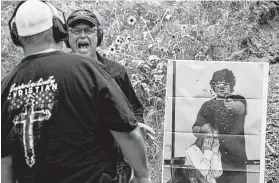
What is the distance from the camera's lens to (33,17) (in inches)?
72.2

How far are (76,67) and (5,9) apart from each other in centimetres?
217

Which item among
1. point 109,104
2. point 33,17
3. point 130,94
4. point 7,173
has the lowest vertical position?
point 7,173

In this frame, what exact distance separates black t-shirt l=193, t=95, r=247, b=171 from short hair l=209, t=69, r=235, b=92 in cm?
9

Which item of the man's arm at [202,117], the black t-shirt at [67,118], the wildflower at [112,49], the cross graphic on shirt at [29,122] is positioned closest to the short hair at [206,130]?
the man's arm at [202,117]

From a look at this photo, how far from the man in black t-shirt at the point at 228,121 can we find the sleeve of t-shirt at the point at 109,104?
1634 mm

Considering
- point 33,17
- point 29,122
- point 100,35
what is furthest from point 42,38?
point 100,35

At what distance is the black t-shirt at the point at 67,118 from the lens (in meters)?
1.72

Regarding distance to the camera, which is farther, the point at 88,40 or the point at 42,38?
the point at 88,40

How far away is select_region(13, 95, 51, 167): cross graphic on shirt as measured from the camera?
1.75 metres

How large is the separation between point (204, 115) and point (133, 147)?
5.23 feet

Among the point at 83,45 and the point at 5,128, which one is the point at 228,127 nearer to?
the point at 83,45

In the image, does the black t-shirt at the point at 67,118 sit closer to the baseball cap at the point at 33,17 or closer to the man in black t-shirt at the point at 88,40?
the baseball cap at the point at 33,17

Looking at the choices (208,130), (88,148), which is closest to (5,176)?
(88,148)

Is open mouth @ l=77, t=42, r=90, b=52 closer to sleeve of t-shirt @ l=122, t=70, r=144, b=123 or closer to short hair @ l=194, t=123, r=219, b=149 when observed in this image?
sleeve of t-shirt @ l=122, t=70, r=144, b=123
